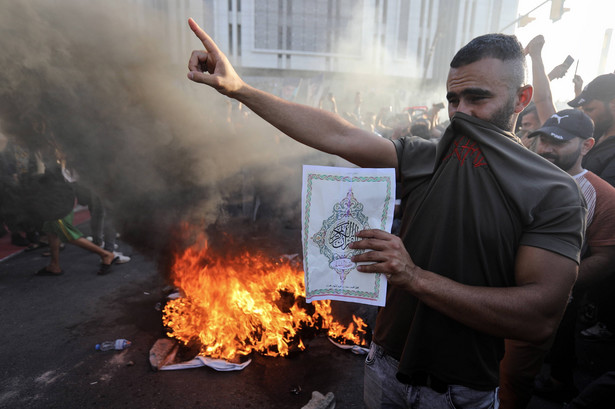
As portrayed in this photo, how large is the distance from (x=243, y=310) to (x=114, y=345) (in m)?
1.42

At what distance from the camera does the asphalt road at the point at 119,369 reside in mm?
2919

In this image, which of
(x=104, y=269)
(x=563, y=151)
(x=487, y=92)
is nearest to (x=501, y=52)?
(x=487, y=92)

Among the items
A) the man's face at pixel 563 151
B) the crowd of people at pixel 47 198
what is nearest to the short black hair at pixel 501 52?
the man's face at pixel 563 151

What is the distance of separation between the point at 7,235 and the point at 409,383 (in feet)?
30.4

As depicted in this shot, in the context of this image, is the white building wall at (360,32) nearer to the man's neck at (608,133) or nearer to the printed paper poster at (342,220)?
the man's neck at (608,133)

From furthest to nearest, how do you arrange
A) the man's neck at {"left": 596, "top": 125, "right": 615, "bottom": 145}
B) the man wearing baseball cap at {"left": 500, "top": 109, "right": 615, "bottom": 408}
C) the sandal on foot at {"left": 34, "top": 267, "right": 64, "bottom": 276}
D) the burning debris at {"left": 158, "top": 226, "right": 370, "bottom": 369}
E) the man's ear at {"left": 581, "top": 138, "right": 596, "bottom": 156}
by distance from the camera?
the sandal on foot at {"left": 34, "top": 267, "right": 64, "bottom": 276} < the man's neck at {"left": 596, "top": 125, "right": 615, "bottom": 145} < the burning debris at {"left": 158, "top": 226, "right": 370, "bottom": 369} < the man's ear at {"left": 581, "top": 138, "right": 596, "bottom": 156} < the man wearing baseball cap at {"left": 500, "top": 109, "right": 615, "bottom": 408}


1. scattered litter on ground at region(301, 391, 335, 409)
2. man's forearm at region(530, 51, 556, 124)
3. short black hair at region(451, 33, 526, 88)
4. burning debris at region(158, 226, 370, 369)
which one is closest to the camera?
short black hair at region(451, 33, 526, 88)

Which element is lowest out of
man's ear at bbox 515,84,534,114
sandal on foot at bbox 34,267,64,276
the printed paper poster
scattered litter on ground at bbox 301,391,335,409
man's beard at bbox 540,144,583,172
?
sandal on foot at bbox 34,267,64,276

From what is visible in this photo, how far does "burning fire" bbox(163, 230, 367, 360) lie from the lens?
3.52m

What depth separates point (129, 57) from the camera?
464cm

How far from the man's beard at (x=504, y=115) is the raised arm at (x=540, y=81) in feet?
9.86

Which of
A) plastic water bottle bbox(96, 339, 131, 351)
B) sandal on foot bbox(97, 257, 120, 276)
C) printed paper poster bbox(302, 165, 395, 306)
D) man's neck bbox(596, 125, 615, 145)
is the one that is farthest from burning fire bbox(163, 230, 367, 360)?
man's neck bbox(596, 125, 615, 145)

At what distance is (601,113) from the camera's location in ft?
12.8

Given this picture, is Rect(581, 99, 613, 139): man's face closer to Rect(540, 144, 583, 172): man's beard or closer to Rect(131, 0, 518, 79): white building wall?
Rect(540, 144, 583, 172): man's beard
